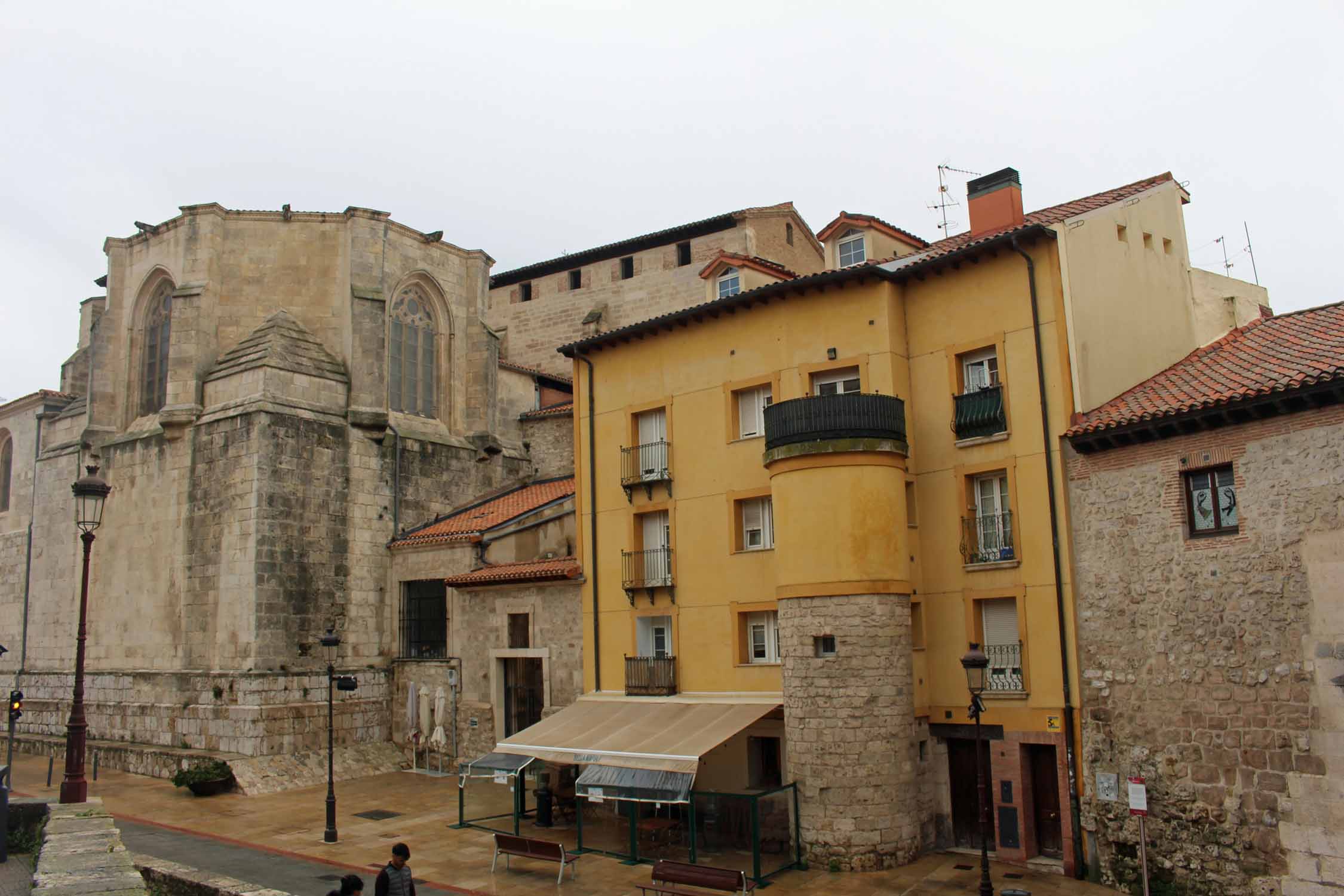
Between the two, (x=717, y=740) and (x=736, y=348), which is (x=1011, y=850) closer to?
(x=717, y=740)

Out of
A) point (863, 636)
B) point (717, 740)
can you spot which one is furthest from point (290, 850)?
point (863, 636)

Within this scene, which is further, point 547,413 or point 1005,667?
point 547,413

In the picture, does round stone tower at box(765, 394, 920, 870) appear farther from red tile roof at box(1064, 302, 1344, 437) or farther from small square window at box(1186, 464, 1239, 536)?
small square window at box(1186, 464, 1239, 536)

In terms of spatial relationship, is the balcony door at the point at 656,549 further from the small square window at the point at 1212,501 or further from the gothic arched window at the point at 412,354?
the gothic arched window at the point at 412,354

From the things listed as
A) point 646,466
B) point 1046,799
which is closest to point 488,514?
point 646,466

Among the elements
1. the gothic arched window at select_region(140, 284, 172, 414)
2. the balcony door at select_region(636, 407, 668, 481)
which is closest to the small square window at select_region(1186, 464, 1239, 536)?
the balcony door at select_region(636, 407, 668, 481)

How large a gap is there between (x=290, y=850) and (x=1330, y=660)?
702 inches

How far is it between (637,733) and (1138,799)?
9050mm

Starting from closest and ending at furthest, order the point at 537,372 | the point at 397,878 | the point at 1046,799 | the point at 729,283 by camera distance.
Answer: the point at 397,878, the point at 1046,799, the point at 729,283, the point at 537,372

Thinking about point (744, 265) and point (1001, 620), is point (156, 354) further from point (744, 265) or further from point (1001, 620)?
point (1001, 620)

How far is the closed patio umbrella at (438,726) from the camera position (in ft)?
93.0

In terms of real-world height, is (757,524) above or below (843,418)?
below

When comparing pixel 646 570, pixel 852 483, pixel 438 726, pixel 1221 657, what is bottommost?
pixel 438 726

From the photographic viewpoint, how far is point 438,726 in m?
28.6
